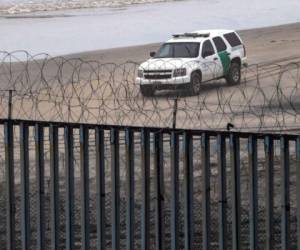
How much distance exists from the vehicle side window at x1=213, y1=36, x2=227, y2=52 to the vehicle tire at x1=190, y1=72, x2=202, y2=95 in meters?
3.22

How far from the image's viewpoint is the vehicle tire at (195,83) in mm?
33344

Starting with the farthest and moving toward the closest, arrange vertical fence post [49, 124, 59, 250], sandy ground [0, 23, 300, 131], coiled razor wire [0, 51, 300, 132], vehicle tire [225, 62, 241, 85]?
vehicle tire [225, 62, 241, 85], coiled razor wire [0, 51, 300, 132], sandy ground [0, 23, 300, 131], vertical fence post [49, 124, 59, 250]

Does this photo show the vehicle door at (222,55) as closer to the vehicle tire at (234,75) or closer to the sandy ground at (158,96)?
the vehicle tire at (234,75)

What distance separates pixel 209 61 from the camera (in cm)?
3616

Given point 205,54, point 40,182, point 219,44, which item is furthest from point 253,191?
point 219,44

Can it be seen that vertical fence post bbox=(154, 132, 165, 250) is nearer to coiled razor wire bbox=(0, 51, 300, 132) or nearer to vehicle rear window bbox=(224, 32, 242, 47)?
coiled razor wire bbox=(0, 51, 300, 132)

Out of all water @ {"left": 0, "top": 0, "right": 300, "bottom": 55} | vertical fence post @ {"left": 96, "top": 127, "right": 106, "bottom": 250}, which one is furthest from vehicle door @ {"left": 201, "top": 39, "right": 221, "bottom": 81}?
vertical fence post @ {"left": 96, "top": 127, "right": 106, "bottom": 250}

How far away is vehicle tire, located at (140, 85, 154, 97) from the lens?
3020cm

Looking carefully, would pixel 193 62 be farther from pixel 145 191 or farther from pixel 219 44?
pixel 145 191

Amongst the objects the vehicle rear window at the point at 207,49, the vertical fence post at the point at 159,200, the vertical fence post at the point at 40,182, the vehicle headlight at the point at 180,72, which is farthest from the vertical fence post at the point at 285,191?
the vehicle rear window at the point at 207,49

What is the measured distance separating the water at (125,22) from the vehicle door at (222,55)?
728 inches

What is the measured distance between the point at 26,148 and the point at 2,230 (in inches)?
104

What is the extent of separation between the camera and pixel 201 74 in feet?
114

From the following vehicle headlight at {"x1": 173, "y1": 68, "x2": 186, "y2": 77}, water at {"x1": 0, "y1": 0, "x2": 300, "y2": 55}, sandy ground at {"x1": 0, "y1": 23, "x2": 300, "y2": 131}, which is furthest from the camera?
water at {"x1": 0, "y1": 0, "x2": 300, "y2": 55}
